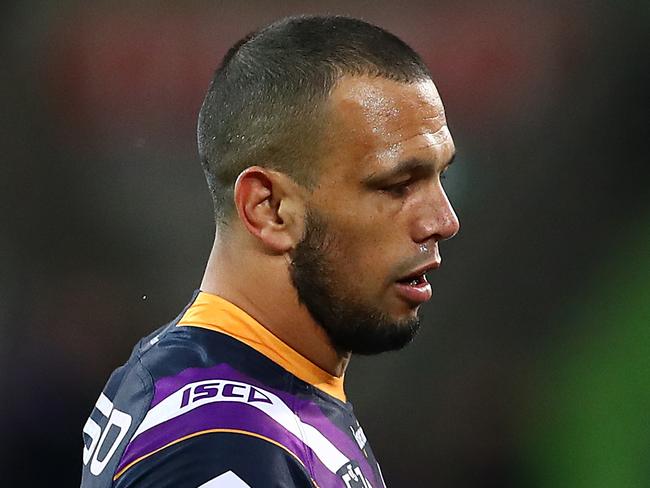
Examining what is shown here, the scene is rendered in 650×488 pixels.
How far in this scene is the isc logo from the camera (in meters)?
1.14

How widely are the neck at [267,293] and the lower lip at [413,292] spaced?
0.13m

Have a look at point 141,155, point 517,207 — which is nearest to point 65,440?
point 141,155

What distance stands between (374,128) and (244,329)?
312 millimetres

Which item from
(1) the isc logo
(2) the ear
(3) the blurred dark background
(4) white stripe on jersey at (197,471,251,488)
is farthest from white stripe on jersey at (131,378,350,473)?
(3) the blurred dark background

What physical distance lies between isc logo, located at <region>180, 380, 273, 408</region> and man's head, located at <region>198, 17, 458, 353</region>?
0.18m

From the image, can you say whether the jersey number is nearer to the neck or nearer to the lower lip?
the neck

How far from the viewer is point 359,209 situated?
1.27m

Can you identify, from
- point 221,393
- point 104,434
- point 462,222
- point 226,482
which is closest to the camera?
point 226,482

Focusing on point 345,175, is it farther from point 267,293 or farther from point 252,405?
point 252,405

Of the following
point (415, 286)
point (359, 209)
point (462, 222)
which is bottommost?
point (462, 222)

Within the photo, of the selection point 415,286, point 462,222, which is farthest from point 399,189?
point 462,222

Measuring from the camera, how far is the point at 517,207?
2990mm

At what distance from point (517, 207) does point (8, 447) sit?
163cm

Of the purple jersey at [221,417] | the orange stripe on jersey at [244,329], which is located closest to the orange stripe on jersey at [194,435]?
the purple jersey at [221,417]
